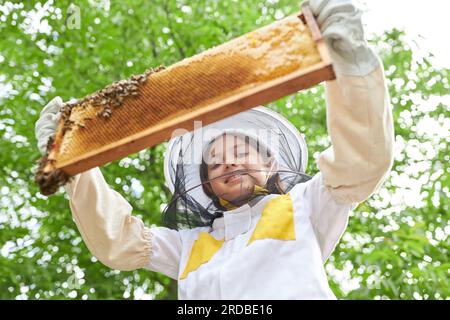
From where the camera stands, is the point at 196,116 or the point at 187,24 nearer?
the point at 196,116

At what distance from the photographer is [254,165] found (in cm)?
234

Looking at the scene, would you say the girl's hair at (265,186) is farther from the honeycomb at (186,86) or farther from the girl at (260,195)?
the honeycomb at (186,86)

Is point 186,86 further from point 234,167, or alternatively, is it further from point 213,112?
point 234,167

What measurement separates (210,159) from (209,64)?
2.34 feet

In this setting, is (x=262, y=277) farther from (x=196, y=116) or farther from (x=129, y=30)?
(x=129, y=30)

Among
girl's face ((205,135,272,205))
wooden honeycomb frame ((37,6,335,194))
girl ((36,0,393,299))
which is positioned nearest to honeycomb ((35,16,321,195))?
wooden honeycomb frame ((37,6,335,194))

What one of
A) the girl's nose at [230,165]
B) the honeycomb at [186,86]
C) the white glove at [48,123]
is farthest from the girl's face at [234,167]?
the white glove at [48,123]

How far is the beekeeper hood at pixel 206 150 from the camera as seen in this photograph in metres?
2.41

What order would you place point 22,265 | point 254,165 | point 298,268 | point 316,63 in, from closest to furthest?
point 316,63
point 298,268
point 254,165
point 22,265

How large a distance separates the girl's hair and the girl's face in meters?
0.02

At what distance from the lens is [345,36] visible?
1.68 metres

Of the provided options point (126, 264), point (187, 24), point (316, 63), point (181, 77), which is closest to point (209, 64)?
point (181, 77)

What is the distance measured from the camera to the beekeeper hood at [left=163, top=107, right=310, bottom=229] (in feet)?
7.90

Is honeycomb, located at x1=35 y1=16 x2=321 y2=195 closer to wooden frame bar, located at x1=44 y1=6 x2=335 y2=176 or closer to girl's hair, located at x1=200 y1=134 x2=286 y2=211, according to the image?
wooden frame bar, located at x1=44 y1=6 x2=335 y2=176
